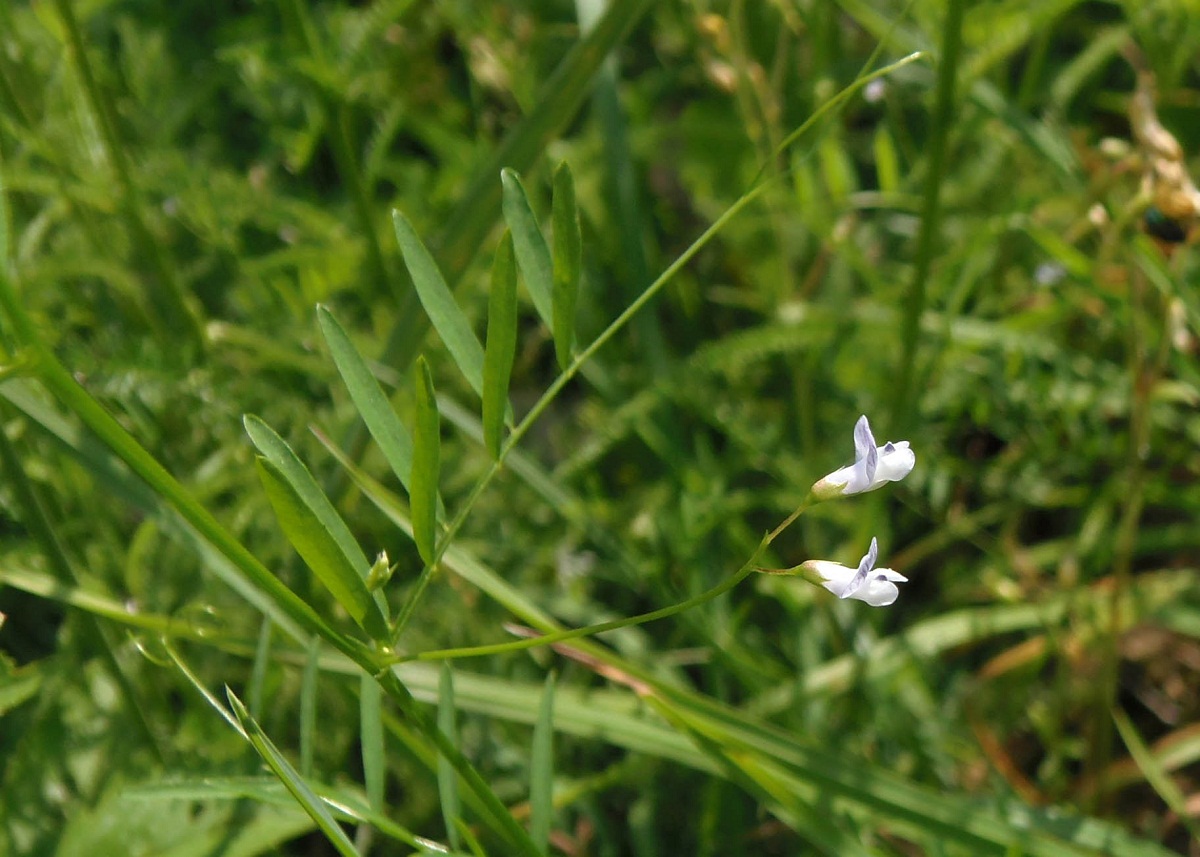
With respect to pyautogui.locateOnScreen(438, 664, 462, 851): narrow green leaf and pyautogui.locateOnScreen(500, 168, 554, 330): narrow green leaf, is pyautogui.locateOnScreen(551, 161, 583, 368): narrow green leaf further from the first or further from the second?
pyautogui.locateOnScreen(438, 664, 462, 851): narrow green leaf

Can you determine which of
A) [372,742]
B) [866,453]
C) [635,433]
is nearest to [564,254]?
[866,453]

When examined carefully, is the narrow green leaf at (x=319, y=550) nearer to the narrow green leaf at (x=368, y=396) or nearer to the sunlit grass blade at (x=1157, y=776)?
the narrow green leaf at (x=368, y=396)

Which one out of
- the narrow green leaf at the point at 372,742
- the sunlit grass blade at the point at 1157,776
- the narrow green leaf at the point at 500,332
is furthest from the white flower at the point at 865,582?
the sunlit grass blade at the point at 1157,776

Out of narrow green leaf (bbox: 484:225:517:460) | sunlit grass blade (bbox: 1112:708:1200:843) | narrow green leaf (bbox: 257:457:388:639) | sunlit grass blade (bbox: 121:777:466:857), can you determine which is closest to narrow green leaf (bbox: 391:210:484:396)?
narrow green leaf (bbox: 484:225:517:460)

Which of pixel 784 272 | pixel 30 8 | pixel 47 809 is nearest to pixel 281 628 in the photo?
pixel 47 809

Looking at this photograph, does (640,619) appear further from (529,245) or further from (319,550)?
(529,245)

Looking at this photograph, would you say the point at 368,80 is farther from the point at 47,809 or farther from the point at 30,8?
the point at 47,809
